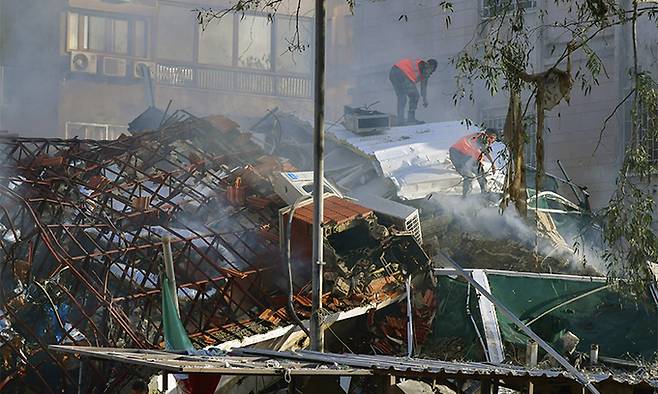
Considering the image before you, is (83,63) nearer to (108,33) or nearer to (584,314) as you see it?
(108,33)

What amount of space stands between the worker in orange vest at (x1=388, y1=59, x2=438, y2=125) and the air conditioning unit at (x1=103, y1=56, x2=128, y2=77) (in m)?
6.66

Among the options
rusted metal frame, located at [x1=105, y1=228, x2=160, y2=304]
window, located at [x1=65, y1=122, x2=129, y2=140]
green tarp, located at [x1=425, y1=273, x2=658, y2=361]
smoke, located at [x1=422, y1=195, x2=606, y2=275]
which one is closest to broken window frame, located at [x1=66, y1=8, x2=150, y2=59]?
window, located at [x1=65, y1=122, x2=129, y2=140]

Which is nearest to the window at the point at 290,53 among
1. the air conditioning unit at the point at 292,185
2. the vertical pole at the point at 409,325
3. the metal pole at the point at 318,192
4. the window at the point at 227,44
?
the window at the point at 227,44

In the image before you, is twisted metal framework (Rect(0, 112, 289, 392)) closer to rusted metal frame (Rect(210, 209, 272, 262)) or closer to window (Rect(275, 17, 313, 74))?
rusted metal frame (Rect(210, 209, 272, 262))

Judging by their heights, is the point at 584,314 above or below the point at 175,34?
below

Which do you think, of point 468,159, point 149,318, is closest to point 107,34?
point 468,159

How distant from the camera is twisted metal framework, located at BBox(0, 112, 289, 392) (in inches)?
356

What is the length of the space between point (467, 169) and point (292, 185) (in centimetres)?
352

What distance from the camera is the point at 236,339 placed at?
956 cm

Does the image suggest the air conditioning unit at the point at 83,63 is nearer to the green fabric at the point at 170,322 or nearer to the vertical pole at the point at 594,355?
the green fabric at the point at 170,322

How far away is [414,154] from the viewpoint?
574 inches

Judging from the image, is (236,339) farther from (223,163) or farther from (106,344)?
(223,163)

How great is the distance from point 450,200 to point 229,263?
405cm

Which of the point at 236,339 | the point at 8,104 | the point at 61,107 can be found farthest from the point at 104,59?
the point at 236,339
